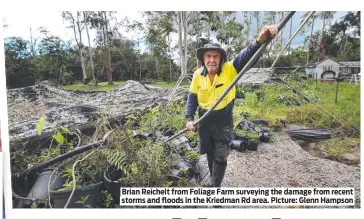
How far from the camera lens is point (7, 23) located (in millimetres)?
1928

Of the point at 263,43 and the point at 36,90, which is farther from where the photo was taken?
the point at 36,90

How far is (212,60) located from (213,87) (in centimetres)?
19

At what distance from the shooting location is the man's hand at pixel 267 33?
70.3 inches

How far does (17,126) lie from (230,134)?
62.6 inches

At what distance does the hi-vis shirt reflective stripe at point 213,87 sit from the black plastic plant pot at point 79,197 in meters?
0.98

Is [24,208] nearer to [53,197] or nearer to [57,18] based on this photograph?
[53,197]

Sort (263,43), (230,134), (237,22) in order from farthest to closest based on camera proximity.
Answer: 1. (230,134)
2. (237,22)
3. (263,43)

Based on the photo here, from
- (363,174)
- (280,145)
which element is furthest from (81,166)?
(363,174)

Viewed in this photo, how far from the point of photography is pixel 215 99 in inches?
80.1

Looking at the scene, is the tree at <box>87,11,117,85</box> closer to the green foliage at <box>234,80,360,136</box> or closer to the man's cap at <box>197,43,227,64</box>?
the man's cap at <box>197,43,227,64</box>

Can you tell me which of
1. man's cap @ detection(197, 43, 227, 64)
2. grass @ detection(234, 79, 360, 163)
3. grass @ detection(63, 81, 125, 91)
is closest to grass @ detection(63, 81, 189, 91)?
grass @ detection(63, 81, 125, 91)

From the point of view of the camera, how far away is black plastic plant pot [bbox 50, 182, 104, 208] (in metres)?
2.01

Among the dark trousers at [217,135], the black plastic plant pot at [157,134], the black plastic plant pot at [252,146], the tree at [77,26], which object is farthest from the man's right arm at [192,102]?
the tree at [77,26]

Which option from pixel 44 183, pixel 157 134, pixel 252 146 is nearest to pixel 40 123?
pixel 44 183
